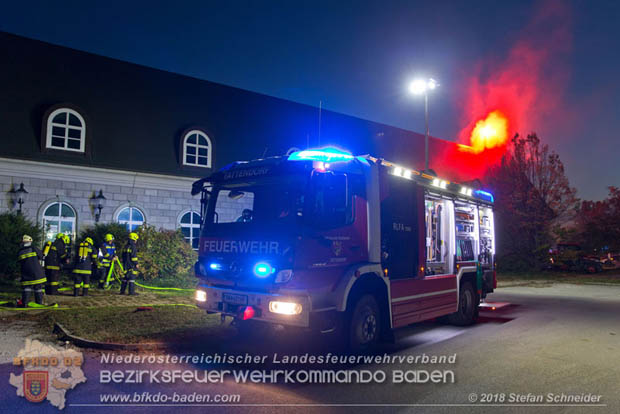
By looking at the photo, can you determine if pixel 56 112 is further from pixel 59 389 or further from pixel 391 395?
pixel 391 395

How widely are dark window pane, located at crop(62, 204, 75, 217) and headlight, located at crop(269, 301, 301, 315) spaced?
1527 cm

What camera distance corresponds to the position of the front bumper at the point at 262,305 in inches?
245

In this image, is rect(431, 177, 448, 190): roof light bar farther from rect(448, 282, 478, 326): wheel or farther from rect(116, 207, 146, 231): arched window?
rect(116, 207, 146, 231): arched window

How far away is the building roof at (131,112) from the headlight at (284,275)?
15.5 metres

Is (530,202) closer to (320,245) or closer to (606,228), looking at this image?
(606,228)

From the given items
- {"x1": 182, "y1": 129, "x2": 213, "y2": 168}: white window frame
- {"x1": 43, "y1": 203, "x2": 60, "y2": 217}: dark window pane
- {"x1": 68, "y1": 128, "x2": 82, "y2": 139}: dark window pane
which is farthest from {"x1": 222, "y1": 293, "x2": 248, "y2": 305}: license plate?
{"x1": 182, "y1": 129, "x2": 213, "y2": 168}: white window frame

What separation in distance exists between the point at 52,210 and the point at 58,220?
1.47 ft

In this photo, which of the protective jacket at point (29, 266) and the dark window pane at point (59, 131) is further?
the dark window pane at point (59, 131)

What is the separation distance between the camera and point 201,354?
7.10 meters

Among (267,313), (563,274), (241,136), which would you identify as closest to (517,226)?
(563,274)

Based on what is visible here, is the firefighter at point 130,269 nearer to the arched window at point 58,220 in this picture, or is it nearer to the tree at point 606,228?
the arched window at point 58,220

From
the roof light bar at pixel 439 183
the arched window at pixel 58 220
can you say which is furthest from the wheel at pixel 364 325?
the arched window at pixel 58 220

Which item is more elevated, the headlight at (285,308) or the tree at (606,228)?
the tree at (606,228)

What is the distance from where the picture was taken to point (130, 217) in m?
20.1
